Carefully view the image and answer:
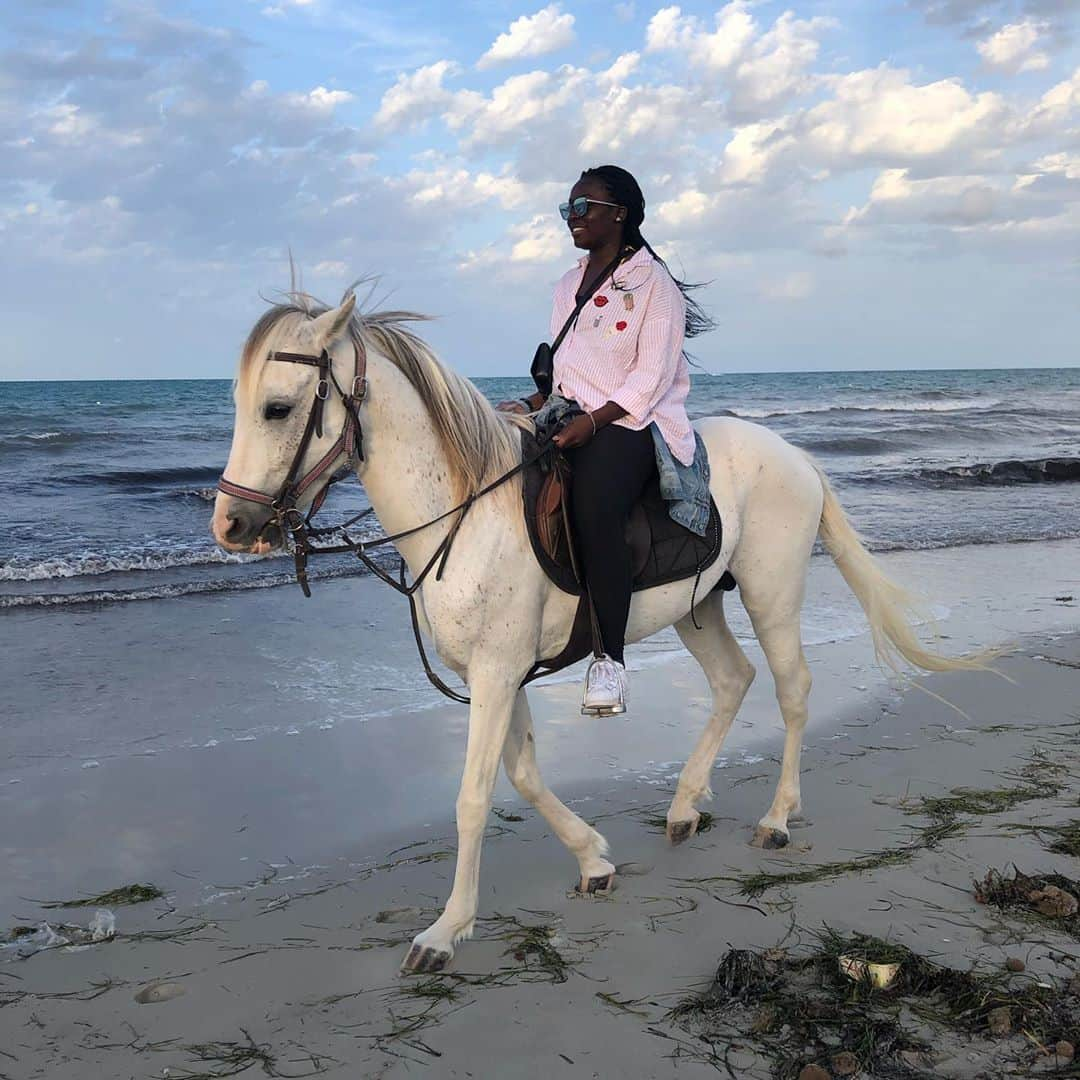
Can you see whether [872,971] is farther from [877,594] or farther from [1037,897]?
[877,594]

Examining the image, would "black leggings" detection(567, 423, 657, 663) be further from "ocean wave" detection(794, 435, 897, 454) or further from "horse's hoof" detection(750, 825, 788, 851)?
"ocean wave" detection(794, 435, 897, 454)

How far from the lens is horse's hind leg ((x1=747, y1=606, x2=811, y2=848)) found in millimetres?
4570

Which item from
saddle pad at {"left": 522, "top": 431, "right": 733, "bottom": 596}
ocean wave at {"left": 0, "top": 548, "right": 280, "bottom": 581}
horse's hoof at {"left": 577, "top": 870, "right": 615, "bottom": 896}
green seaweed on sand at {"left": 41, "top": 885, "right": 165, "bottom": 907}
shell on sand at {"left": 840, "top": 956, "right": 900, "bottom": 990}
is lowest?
green seaweed on sand at {"left": 41, "top": 885, "right": 165, "bottom": 907}

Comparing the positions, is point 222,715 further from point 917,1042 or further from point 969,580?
point 969,580

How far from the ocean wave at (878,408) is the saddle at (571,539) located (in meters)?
34.3

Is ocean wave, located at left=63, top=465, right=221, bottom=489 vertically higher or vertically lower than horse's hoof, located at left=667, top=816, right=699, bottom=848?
higher

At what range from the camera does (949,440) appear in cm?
3059

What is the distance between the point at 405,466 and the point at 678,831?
206 cm

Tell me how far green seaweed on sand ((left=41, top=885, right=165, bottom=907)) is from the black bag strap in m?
2.55

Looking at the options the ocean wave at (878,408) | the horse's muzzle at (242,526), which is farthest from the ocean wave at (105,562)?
the ocean wave at (878,408)

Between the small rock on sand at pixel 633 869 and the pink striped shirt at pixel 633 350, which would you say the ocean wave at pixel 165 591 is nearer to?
the small rock on sand at pixel 633 869

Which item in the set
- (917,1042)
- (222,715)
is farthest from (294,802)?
(917,1042)

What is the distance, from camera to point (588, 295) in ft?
13.3

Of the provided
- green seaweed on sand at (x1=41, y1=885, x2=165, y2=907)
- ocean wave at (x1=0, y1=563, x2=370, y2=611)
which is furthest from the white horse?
ocean wave at (x1=0, y1=563, x2=370, y2=611)
